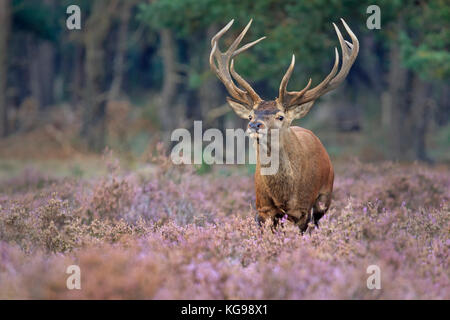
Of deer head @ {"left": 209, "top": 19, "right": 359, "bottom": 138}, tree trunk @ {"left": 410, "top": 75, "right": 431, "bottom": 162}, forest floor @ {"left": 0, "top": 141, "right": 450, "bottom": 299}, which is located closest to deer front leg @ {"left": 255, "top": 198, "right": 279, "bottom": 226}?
forest floor @ {"left": 0, "top": 141, "right": 450, "bottom": 299}

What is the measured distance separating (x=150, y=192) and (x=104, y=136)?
11.0 metres

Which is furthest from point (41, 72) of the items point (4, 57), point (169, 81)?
point (169, 81)

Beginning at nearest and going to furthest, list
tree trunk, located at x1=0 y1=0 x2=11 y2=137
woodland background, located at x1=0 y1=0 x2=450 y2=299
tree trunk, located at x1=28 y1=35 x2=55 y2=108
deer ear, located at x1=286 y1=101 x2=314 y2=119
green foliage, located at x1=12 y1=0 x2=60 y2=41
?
1. woodland background, located at x1=0 y1=0 x2=450 y2=299
2. deer ear, located at x1=286 y1=101 x2=314 y2=119
3. tree trunk, located at x1=0 y1=0 x2=11 y2=137
4. green foliage, located at x1=12 y1=0 x2=60 y2=41
5. tree trunk, located at x1=28 y1=35 x2=55 y2=108

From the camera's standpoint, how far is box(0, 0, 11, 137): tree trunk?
1849cm

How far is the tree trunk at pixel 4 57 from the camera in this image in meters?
18.5

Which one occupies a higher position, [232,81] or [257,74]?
[257,74]

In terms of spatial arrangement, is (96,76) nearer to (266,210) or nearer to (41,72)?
(266,210)

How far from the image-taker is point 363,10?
12875mm

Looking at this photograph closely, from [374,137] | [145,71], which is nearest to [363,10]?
[374,137]

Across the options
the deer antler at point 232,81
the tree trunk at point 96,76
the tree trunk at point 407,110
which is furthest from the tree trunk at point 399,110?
the deer antler at point 232,81

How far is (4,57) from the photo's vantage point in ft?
61.8

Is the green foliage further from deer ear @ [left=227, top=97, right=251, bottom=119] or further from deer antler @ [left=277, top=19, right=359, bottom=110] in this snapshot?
deer antler @ [left=277, top=19, right=359, bottom=110]
